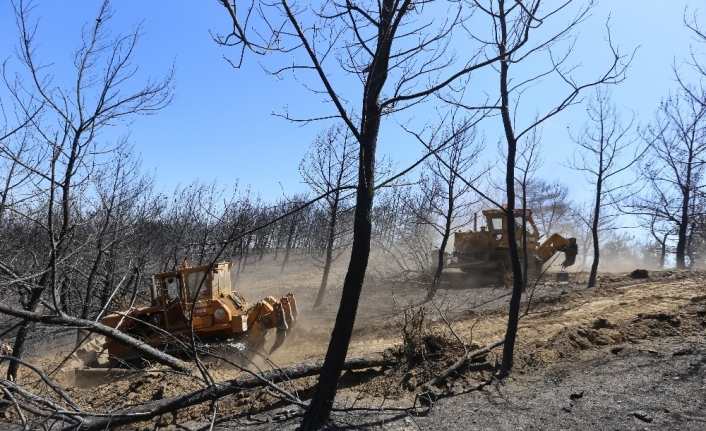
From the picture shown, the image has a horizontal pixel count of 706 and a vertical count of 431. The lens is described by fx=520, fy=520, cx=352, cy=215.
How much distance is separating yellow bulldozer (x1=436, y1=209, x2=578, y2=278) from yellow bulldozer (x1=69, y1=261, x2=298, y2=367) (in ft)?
34.5

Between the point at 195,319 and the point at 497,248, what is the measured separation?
13028mm

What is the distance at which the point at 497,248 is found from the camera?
20.6 meters

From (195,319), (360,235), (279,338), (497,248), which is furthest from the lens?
(497,248)

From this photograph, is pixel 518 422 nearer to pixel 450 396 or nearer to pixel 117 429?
pixel 450 396

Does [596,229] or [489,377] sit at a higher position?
[596,229]

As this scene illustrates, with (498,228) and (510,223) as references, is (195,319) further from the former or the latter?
(498,228)

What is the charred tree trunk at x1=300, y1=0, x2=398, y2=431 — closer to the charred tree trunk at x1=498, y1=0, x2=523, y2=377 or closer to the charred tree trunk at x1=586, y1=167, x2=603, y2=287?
the charred tree trunk at x1=498, y1=0, x2=523, y2=377

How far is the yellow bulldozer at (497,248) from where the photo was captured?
1962cm

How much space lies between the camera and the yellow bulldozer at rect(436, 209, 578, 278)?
19.6 meters

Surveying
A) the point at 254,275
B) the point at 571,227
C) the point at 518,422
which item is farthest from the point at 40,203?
the point at 571,227

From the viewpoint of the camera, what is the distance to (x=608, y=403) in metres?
5.41

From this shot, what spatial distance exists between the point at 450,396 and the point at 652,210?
23.4 m

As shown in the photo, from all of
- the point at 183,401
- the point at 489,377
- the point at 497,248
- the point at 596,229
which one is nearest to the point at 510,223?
the point at 489,377

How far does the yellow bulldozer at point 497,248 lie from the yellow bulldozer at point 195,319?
1050 centimetres
